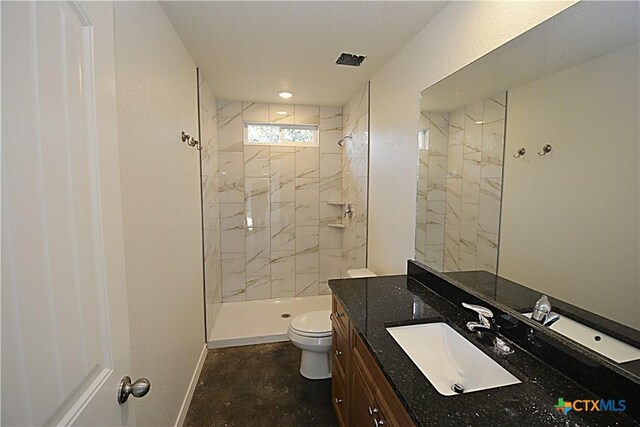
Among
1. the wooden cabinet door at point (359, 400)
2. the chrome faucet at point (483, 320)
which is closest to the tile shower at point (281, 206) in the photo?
the wooden cabinet door at point (359, 400)

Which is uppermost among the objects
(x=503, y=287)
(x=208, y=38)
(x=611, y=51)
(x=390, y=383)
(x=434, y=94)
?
(x=208, y=38)

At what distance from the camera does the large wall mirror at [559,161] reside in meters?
0.87

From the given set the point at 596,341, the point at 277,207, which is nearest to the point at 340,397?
the point at 596,341

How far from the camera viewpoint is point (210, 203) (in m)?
3.08

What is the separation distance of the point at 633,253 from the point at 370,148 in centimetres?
213

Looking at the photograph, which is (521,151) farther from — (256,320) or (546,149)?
(256,320)

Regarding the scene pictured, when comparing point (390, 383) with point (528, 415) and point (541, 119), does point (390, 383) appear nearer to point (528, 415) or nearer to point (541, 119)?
point (528, 415)

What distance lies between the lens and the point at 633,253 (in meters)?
0.84

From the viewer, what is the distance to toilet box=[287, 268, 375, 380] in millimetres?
2273

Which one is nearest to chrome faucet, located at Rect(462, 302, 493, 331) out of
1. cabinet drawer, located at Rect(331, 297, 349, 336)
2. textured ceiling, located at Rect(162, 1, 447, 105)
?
cabinet drawer, located at Rect(331, 297, 349, 336)

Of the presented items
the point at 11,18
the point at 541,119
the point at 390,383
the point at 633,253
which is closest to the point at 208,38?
the point at 11,18

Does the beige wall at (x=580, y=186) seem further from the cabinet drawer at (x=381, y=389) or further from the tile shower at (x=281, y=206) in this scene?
the tile shower at (x=281, y=206)

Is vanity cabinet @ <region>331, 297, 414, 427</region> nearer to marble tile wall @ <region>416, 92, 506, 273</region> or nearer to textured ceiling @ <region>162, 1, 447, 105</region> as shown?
marble tile wall @ <region>416, 92, 506, 273</region>

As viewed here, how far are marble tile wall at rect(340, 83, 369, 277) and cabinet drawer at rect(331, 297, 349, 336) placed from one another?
3.69 feet
